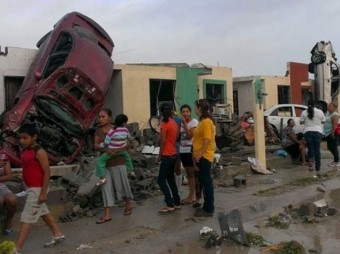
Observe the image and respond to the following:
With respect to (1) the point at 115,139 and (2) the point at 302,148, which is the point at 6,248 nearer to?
(1) the point at 115,139

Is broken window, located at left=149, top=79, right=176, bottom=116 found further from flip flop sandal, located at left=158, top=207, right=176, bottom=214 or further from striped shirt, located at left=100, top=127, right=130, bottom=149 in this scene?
striped shirt, located at left=100, top=127, right=130, bottom=149

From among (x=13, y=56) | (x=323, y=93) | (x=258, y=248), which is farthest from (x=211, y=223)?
(x=323, y=93)

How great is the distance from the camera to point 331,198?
805 centimetres

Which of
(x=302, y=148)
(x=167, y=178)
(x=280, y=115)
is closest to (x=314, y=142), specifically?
(x=302, y=148)

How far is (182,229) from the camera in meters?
5.97

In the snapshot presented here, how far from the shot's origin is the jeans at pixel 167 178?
22.0ft

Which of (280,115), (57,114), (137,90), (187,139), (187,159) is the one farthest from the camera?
(280,115)

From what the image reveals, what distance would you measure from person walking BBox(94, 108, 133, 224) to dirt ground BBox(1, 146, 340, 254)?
284 mm

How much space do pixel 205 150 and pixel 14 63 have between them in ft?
27.5

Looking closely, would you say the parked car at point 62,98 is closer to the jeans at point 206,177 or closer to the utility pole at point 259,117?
the utility pole at point 259,117

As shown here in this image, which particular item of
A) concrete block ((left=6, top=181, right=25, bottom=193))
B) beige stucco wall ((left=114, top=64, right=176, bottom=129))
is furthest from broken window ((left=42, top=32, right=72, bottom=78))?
beige stucco wall ((left=114, top=64, right=176, bottom=129))

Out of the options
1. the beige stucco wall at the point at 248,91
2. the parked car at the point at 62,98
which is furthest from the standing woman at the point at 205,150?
the beige stucco wall at the point at 248,91

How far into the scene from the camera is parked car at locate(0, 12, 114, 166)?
912 cm

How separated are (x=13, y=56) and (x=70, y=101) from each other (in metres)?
4.24
